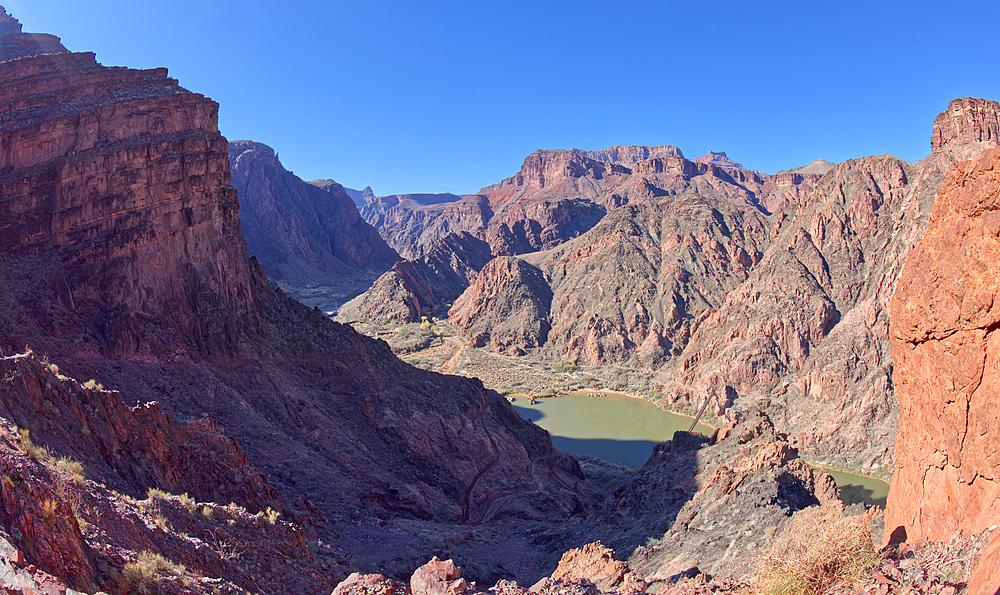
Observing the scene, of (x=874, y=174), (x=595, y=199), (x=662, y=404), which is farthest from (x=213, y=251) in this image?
(x=595, y=199)

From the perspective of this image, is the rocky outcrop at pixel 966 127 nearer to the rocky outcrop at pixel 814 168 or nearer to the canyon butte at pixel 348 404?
the canyon butte at pixel 348 404

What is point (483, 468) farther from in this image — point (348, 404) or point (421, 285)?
point (421, 285)

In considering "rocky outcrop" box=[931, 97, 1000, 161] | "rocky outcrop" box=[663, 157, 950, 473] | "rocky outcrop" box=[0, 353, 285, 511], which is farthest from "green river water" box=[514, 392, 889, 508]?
"rocky outcrop" box=[931, 97, 1000, 161]

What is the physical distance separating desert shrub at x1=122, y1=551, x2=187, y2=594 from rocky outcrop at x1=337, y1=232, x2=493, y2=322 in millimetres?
87356

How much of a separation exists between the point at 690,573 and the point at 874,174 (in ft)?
199

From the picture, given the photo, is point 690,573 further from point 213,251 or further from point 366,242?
point 366,242

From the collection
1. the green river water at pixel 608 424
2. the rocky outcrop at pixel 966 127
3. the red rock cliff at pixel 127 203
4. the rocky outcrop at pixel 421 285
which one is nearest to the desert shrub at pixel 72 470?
the red rock cliff at pixel 127 203

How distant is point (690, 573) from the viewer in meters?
16.0

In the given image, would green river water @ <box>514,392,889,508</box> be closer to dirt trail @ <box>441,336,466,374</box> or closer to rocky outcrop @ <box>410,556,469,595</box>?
dirt trail @ <box>441,336,466,374</box>

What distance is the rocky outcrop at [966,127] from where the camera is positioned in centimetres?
5203

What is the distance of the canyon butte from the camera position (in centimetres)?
962

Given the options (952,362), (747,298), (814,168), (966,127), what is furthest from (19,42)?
(814,168)

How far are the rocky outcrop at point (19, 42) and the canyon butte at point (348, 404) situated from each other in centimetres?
60

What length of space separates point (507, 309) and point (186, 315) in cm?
6105
